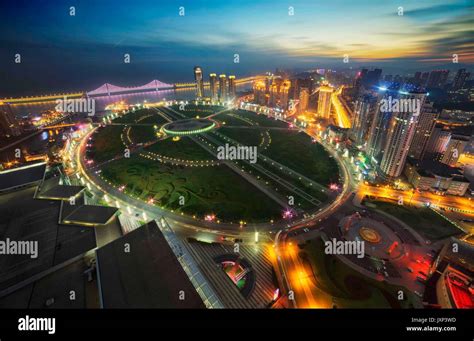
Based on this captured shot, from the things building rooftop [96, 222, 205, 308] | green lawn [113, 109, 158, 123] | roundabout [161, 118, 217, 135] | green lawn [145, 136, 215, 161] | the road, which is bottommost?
the road

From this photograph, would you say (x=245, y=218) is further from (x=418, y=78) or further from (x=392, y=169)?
(x=418, y=78)

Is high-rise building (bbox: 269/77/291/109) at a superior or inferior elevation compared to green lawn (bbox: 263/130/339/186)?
superior

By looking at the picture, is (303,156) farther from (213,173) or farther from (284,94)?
(284,94)

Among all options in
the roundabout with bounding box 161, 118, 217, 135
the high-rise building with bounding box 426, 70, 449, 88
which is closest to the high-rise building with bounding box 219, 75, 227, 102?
the roundabout with bounding box 161, 118, 217, 135

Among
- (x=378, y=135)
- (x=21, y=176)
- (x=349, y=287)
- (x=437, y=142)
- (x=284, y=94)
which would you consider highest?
(x=284, y=94)

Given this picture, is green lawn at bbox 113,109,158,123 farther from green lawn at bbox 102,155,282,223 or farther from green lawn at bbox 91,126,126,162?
green lawn at bbox 102,155,282,223

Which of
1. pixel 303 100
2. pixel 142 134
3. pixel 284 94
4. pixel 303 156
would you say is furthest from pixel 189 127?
pixel 303 100
